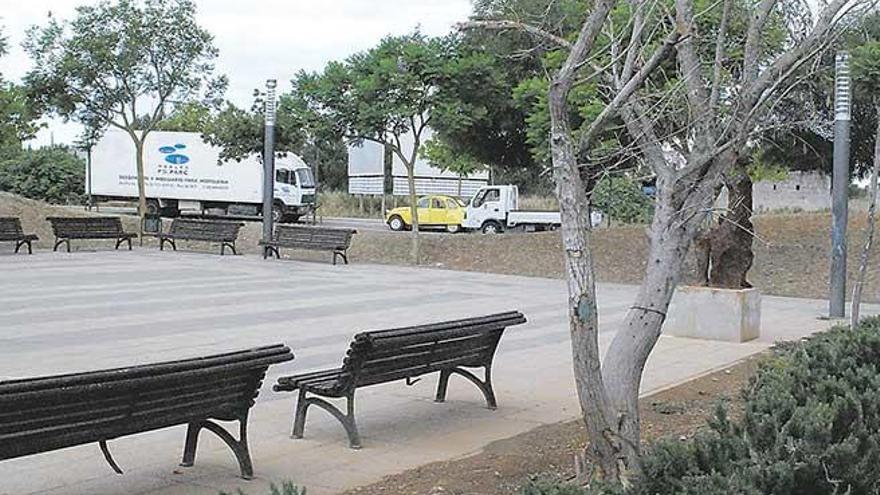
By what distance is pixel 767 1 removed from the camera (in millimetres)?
6578

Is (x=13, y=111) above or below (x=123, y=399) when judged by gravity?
above

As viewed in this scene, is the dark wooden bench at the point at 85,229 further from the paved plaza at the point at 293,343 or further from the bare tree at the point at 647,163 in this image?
the bare tree at the point at 647,163

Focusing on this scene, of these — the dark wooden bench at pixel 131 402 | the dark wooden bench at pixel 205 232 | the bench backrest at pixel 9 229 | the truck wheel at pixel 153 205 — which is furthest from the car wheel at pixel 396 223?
the dark wooden bench at pixel 131 402

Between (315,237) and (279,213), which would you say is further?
(279,213)

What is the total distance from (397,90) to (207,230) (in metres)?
6.67

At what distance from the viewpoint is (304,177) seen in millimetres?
43062

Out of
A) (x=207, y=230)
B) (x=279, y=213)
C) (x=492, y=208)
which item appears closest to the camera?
(x=207, y=230)

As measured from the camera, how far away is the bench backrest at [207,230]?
26297 mm

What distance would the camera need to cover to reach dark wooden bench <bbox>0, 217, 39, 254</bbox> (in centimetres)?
2427

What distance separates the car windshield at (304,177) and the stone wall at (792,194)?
17618 mm

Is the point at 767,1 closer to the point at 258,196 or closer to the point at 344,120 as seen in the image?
the point at 344,120

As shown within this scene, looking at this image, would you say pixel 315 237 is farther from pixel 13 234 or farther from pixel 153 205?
pixel 153 205

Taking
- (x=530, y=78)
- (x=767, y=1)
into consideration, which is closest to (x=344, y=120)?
(x=530, y=78)

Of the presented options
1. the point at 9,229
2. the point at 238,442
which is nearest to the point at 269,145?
the point at 9,229
